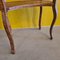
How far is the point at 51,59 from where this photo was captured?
139 cm

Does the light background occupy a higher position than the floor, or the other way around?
the light background

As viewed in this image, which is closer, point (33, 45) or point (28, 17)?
point (33, 45)

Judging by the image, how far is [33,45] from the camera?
5.31 feet

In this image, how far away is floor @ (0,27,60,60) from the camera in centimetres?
143

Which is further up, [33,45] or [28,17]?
[28,17]

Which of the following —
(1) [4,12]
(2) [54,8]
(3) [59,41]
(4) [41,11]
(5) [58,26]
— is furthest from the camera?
(5) [58,26]

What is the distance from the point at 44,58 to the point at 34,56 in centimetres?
10

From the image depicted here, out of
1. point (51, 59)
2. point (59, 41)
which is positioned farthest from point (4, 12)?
point (59, 41)

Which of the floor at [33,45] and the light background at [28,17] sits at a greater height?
the light background at [28,17]

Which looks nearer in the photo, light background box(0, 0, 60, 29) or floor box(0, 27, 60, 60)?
floor box(0, 27, 60, 60)

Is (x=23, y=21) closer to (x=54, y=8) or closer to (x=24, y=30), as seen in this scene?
(x=24, y=30)

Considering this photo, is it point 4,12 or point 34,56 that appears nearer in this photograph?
point 4,12

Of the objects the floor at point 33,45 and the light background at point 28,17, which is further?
the light background at point 28,17

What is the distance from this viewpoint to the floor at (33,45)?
56.5 inches
